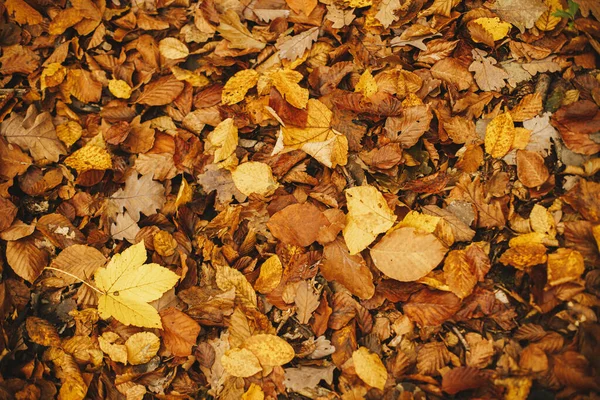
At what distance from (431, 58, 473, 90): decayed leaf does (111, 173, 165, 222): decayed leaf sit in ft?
5.05

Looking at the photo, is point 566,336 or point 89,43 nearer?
point 566,336

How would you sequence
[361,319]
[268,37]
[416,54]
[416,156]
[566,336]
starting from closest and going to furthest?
1. [566,336]
2. [361,319]
3. [416,156]
4. [416,54]
5. [268,37]

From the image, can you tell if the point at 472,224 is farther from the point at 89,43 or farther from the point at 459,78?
the point at 89,43

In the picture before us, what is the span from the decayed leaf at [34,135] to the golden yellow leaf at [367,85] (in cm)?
165

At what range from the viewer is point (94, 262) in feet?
7.11

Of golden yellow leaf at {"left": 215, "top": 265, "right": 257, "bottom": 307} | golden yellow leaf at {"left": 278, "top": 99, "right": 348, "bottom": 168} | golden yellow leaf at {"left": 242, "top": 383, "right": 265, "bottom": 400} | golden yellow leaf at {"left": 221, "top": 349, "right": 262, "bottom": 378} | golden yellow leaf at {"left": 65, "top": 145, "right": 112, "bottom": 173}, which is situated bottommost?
golden yellow leaf at {"left": 242, "top": 383, "right": 265, "bottom": 400}

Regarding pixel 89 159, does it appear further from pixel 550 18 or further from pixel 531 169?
pixel 550 18

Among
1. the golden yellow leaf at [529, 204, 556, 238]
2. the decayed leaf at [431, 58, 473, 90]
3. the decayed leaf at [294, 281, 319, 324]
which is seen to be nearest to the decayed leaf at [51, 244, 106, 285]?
the decayed leaf at [294, 281, 319, 324]

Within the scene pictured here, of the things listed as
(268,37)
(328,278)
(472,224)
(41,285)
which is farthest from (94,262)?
(472,224)

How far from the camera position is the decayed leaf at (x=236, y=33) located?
2406 millimetres

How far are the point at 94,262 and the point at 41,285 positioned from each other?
0.97ft

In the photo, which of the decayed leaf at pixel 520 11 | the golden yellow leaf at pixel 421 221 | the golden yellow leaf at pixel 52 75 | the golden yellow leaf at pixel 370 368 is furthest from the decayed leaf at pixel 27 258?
the decayed leaf at pixel 520 11

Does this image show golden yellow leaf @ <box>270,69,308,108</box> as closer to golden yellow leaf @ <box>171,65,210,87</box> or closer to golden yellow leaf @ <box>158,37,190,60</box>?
golden yellow leaf @ <box>171,65,210,87</box>

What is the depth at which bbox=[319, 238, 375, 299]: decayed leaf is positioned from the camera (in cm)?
190
